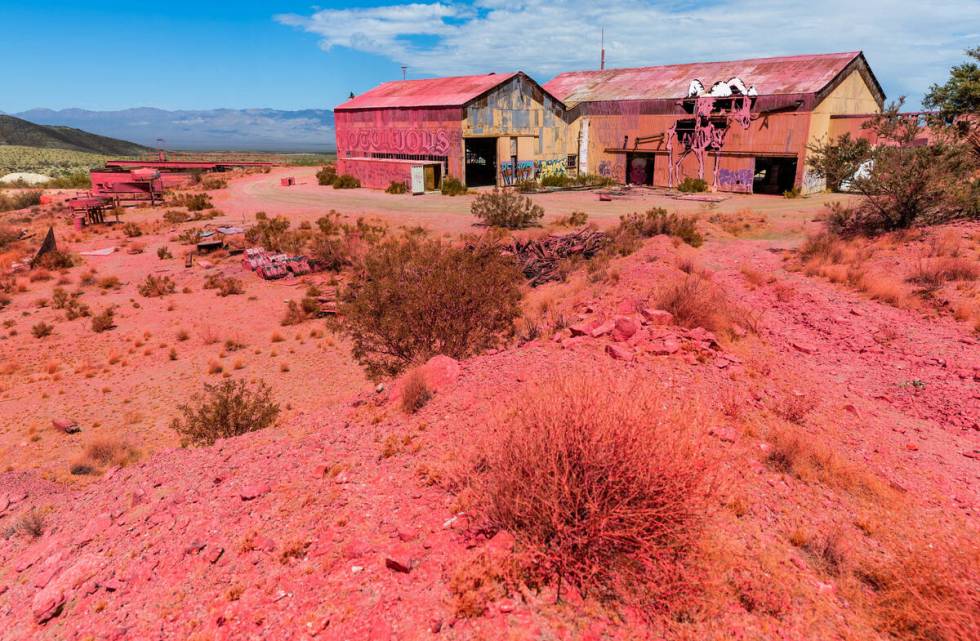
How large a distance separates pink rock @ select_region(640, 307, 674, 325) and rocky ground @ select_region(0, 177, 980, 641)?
A: 4 cm

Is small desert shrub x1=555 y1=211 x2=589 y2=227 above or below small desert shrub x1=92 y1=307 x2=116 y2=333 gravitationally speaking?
above

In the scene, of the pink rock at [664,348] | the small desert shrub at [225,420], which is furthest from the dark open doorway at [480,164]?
the pink rock at [664,348]

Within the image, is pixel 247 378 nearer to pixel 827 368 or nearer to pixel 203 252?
pixel 827 368

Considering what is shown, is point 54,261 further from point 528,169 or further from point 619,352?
point 528,169

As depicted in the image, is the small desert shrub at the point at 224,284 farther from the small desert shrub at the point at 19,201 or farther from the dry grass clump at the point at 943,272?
the small desert shrub at the point at 19,201

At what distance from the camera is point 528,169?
42000mm

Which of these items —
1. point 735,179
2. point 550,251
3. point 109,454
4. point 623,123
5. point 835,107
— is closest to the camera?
point 109,454

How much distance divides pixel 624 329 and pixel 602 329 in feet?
1.26

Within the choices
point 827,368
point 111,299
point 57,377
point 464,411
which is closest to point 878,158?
point 827,368

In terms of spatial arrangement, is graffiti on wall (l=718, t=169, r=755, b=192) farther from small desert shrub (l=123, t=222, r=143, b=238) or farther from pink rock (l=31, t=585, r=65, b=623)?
pink rock (l=31, t=585, r=65, b=623)

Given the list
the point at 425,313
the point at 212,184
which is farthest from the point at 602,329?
the point at 212,184

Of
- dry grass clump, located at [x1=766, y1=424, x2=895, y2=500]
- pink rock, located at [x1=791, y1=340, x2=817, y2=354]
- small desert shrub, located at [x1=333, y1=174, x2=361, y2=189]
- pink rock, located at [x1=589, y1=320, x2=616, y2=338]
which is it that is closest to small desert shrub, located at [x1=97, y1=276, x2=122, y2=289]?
pink rock, located at [x1=589, y1=320, x2=616, y2=338]

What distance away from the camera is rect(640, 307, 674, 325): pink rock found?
9406 mm

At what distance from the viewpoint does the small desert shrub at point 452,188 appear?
38625mm
